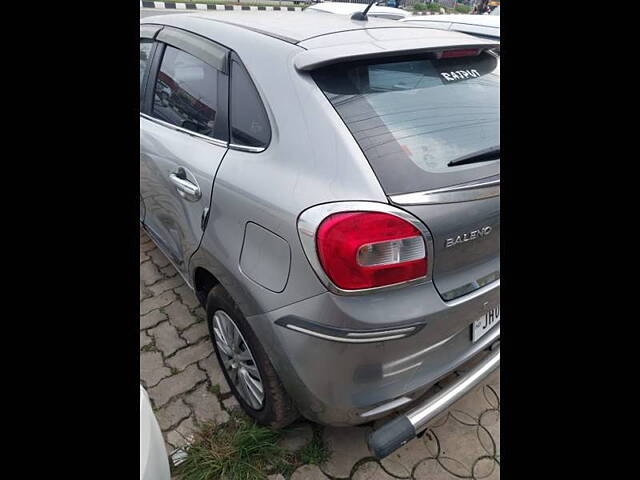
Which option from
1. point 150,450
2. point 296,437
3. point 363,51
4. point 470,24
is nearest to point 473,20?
point 470,24

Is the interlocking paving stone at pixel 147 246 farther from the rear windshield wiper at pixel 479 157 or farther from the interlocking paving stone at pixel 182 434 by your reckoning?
the rear windshield wiper at pixel 479 157

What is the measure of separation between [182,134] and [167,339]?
3.90 ft

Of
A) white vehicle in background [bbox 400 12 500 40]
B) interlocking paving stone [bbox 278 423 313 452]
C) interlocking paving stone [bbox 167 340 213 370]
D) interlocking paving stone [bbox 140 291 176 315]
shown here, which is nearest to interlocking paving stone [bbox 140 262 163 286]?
interlocking paving stone [bbox 140 291 176 315]

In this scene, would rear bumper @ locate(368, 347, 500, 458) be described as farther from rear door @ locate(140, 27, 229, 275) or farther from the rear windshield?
rear door @ locate(140, 27, 229, 275)

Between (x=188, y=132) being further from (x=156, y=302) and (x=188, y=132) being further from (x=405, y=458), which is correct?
(x=405, y=458)

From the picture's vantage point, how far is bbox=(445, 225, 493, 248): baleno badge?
128cm

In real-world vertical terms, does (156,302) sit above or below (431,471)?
above

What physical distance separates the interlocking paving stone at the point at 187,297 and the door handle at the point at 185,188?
967mm

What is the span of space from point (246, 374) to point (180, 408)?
0.46 m

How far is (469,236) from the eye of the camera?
132cm

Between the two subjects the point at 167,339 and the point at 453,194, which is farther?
the point at 167,339

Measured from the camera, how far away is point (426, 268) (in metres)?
1.26

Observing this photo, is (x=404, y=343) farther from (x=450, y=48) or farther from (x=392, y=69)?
(x=450, y=48)
